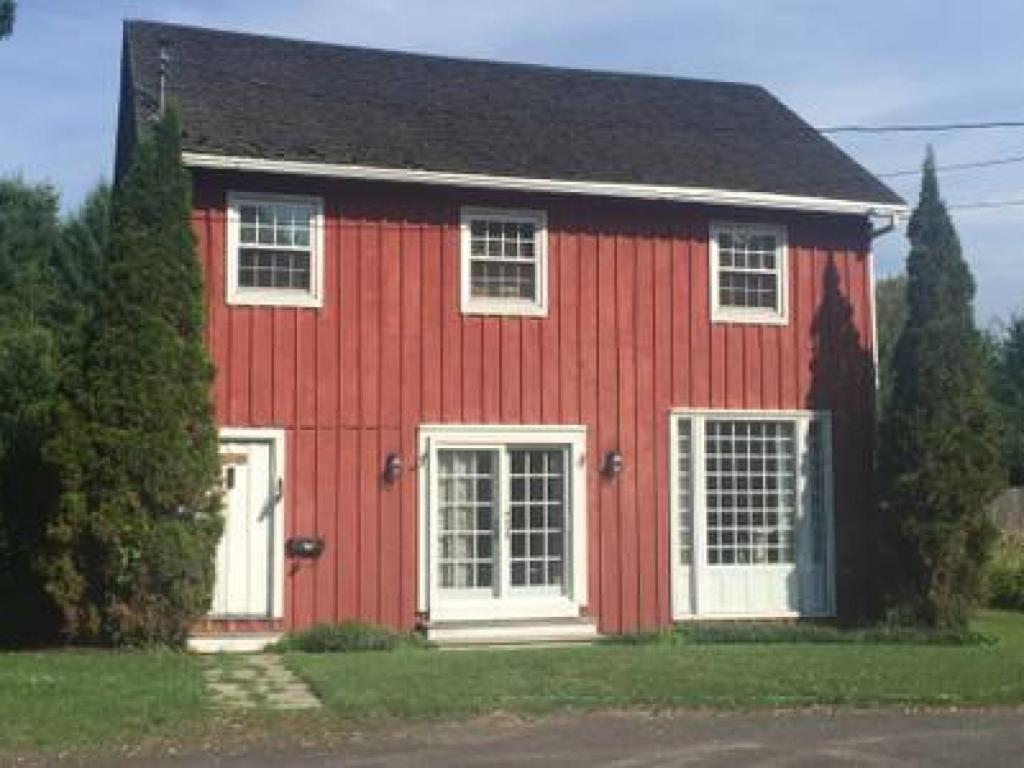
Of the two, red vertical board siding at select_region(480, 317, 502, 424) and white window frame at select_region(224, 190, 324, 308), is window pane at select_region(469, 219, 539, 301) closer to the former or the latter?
red vertical board siding at select_region(480, 317, 502, 424)

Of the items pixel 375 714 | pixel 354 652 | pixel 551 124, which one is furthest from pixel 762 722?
pixel 551 124

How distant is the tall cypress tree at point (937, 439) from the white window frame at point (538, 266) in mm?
4653

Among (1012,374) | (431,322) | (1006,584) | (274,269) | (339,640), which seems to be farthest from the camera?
(1012,374)

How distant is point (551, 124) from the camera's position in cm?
1992

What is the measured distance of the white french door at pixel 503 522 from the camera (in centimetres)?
1741

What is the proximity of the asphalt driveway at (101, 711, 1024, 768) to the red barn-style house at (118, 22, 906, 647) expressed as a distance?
6.54m

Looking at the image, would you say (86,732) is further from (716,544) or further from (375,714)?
(716,544)

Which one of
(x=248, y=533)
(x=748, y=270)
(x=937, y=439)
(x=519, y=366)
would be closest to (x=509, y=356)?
(x=519, y=366)

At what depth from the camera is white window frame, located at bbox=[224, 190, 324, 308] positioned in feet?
55.2

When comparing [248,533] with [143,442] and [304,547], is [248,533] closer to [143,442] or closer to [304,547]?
[304,547]

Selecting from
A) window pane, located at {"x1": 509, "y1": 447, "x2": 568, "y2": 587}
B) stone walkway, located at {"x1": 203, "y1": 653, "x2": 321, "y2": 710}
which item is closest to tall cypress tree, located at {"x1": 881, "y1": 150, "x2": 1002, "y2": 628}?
window pane, located at {"x1": 509, "y1": 447, "x2": 568, "y2": 587}

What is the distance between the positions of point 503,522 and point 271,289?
12.7 feet

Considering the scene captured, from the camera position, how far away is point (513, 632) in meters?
17.3

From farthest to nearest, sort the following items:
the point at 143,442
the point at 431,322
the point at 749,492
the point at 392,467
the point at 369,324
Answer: the point at 749,492 < the point at 431,322 < the point at 369,324 < the point at 392,467 < the point at 143,442
